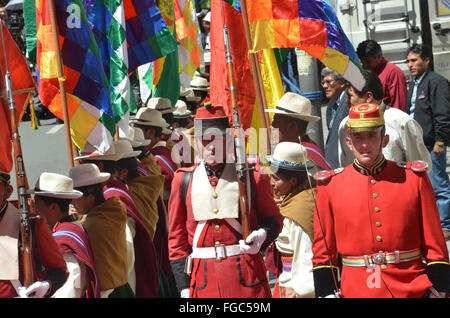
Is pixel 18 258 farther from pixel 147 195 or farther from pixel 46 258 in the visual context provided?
pixel 147 195

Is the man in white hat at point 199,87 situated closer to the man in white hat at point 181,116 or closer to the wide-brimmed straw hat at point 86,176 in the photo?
the man in white hat at point 181,116

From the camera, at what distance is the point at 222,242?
16.8 ft

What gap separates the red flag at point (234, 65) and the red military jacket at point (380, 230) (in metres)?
2.97

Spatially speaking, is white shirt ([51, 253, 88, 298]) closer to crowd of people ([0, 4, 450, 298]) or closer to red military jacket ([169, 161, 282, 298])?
crowd of people ([0, 4, 450, 298])

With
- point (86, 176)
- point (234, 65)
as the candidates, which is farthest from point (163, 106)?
point (86, 176)

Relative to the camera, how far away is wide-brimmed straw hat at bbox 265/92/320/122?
644cm

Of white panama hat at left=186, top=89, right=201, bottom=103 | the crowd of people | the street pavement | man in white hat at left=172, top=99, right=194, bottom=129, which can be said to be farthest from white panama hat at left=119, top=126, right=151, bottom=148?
the street pavement

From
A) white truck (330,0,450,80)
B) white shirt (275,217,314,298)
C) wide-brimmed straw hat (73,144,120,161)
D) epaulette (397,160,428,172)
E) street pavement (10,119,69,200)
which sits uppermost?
white truck (330,0,450,80)

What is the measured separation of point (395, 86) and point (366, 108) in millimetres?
5141

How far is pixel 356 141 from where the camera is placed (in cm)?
456

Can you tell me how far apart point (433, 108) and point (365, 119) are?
4.89m

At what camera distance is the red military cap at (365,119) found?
14.7 ft

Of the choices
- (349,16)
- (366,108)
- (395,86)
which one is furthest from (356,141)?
(349,16)
